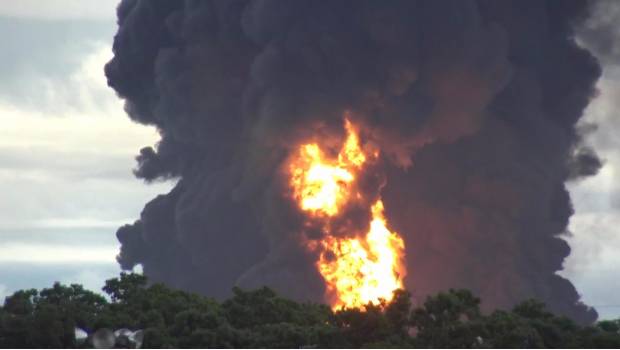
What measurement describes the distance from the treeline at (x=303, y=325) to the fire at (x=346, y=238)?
25131 mm

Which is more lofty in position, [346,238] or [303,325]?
[346,238]

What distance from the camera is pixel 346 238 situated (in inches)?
6181

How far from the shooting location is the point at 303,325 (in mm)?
128000

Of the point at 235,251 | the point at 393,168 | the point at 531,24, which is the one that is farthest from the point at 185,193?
the point at 531,24

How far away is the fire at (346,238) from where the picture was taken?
6186 inches

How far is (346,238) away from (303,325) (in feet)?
96.9

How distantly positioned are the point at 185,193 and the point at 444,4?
2738 centimetres

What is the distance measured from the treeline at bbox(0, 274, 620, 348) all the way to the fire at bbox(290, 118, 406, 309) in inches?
989

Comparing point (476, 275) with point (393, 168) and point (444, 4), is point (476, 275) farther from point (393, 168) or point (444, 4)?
point (444, 4)

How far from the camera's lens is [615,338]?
117938 mm

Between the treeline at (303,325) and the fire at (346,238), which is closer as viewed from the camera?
the treeline at (303,325)

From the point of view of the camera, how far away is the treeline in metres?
117

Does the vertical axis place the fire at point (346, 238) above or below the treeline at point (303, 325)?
above

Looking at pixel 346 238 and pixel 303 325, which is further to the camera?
pixel 346 238
